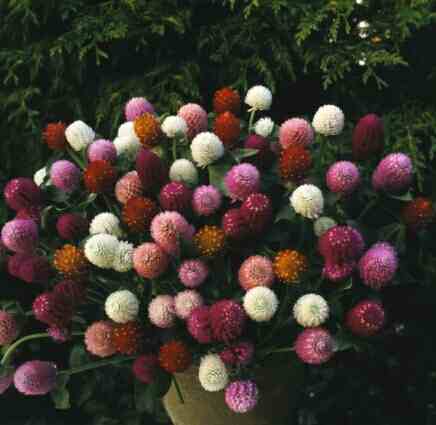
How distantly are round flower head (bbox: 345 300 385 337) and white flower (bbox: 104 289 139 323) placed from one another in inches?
14.7

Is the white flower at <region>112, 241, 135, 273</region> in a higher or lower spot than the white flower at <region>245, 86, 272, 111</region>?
lower

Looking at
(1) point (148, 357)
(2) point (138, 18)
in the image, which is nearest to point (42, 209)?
(1) point (148, 357)

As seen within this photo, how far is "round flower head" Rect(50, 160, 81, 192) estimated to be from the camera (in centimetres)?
138

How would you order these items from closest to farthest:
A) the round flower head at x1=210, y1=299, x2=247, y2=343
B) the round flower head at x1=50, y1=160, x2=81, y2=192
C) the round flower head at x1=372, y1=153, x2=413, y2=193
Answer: the round flower head at x1=210, y1=299, x2=247, y2=343
the round flower head at x1=372, y1=153, x2=413, y2=193
the round flower head at x1=50, y1=160, x2=81, y2=192

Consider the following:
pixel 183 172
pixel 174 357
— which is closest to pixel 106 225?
pixel 183 172

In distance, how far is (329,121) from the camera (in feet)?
4.41

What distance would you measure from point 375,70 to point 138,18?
2.15ft

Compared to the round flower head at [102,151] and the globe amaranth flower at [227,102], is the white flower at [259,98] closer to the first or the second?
the globe amaranth flower at [227,102]

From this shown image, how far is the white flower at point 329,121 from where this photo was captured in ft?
4.40

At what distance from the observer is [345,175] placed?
4.09ft

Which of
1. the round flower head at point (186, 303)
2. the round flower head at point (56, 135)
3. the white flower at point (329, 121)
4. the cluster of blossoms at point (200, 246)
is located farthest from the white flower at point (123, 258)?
the white flower at point (329, 121)

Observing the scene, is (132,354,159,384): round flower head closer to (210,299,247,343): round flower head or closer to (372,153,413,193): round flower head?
(210,299,247,343): round flower head

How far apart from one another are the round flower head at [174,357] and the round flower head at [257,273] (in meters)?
0.15

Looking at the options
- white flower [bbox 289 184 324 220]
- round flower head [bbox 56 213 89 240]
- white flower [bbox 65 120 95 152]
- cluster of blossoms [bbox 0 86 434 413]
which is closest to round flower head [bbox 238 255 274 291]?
cluster of blossoms [bbox 0 86 434 413]
